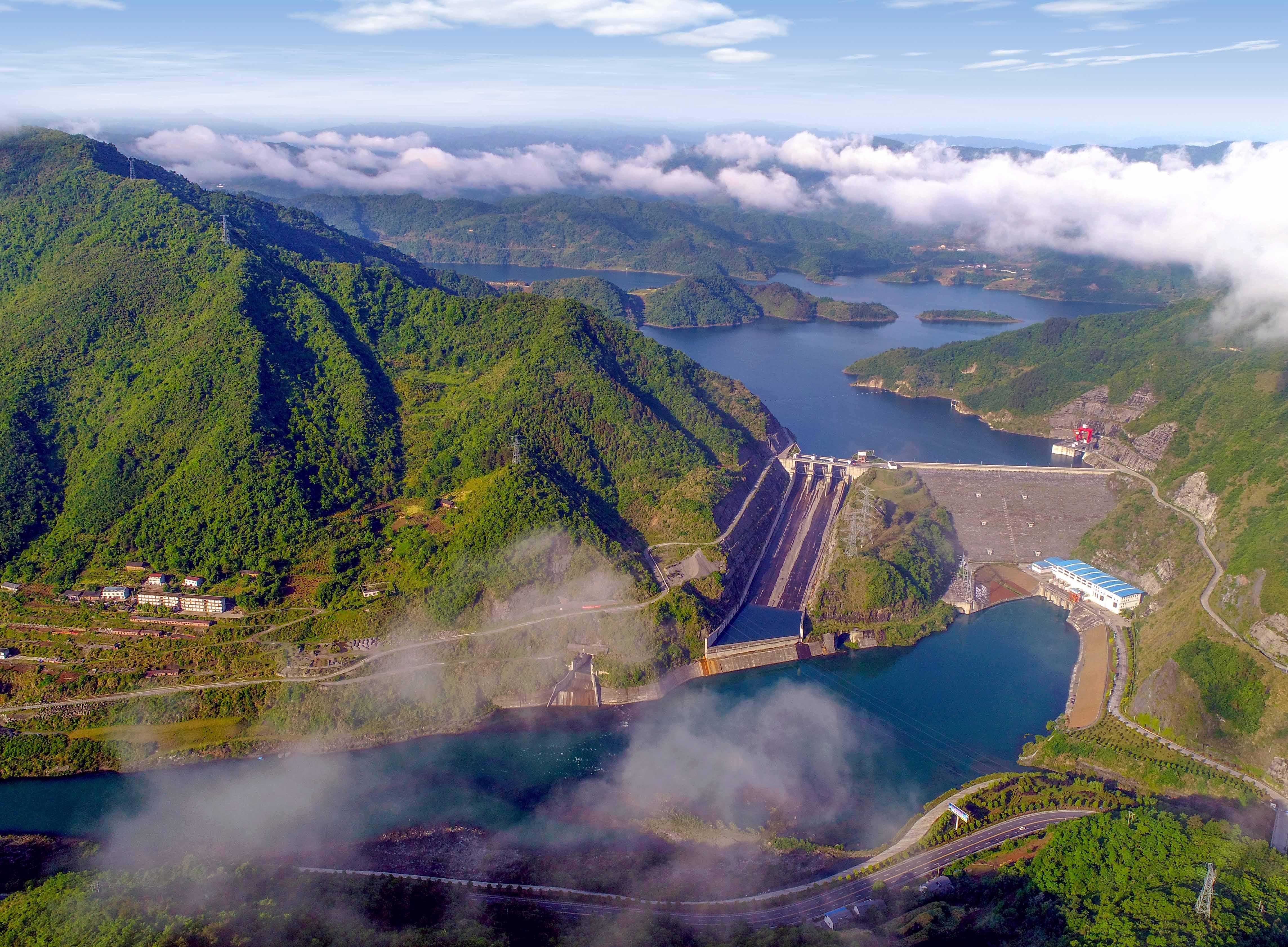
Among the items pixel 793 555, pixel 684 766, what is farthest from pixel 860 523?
pixel 684 766

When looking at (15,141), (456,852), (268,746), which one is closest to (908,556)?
(456,852)

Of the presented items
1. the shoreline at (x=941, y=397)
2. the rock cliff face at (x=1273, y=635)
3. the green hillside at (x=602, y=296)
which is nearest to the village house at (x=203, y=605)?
Answer: the rock cliff face at (x=1273, y=635)

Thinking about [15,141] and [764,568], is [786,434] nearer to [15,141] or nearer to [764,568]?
[764,568]

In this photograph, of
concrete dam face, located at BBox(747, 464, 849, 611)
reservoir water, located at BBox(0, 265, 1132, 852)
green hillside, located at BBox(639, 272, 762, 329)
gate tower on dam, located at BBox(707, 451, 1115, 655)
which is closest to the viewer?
reservoir water, located at BBox(0, 265, 1132, 852)

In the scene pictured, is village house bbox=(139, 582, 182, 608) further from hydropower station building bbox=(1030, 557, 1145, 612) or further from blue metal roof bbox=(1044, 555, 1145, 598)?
blue metal roof bbox=(1044, 555, 1145, 598)

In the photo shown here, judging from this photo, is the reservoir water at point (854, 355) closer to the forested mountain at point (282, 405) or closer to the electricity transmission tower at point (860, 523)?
the forested mountain at point (282, 405)

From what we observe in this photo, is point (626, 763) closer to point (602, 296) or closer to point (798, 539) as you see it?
point (798, 539)

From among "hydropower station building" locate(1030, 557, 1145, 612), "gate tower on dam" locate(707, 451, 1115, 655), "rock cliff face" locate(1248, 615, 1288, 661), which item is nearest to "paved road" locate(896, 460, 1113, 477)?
"gate tower on dam" locate(707, 451, 1115, 655)
